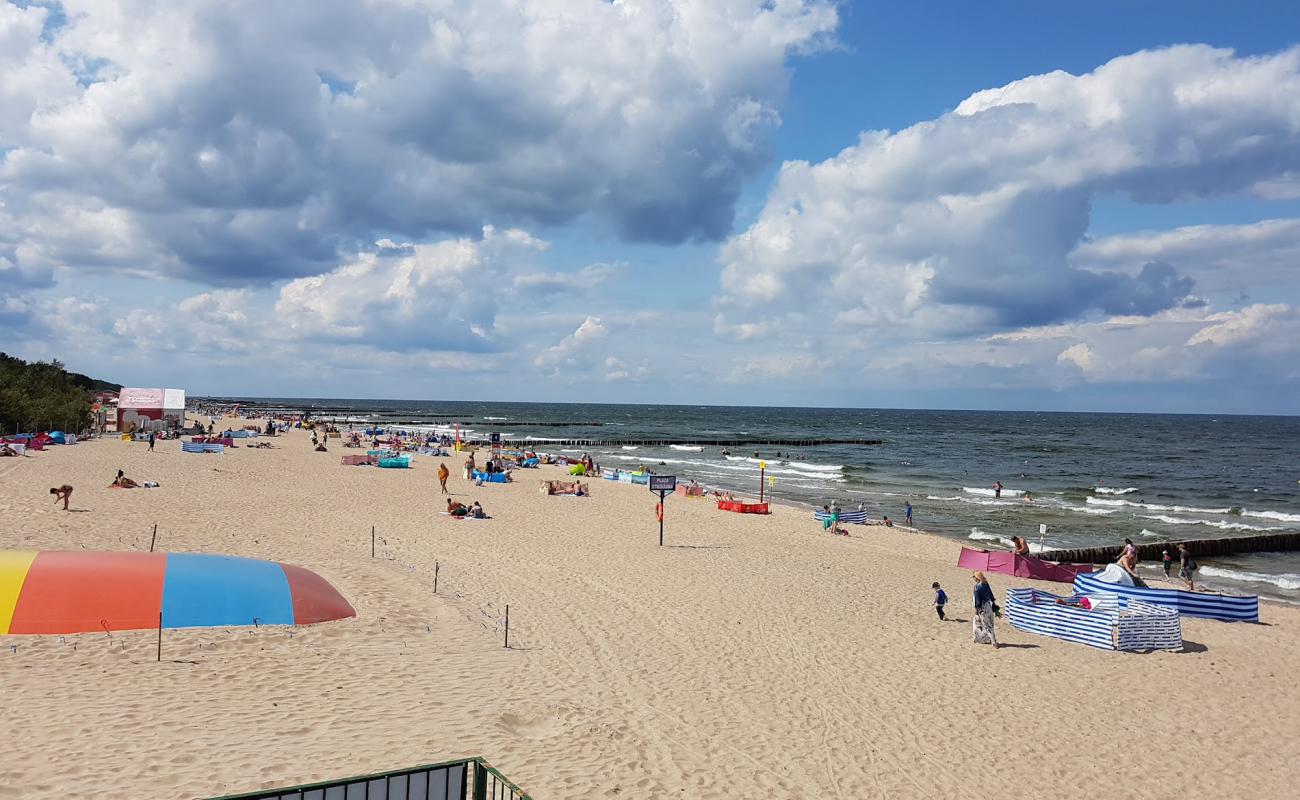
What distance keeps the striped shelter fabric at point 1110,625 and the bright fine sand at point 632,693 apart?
1.07 feet

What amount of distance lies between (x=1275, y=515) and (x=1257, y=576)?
17519mm

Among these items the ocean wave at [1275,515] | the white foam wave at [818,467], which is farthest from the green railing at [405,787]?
the white foam wave at [818,467]

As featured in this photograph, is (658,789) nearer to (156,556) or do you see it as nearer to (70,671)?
(70,671)

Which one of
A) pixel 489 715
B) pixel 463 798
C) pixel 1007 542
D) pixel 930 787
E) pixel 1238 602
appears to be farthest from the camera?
pixel 1007 542

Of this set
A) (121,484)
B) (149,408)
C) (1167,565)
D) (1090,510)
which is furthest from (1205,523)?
(149,408)

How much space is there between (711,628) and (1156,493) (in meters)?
45.1

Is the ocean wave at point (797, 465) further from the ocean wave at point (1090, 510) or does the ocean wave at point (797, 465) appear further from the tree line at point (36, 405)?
the tree line at point (36, 405)

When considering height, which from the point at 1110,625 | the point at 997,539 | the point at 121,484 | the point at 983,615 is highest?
the point at 121,484

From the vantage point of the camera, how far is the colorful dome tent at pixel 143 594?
10.5m

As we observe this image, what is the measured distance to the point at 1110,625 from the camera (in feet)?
44.9

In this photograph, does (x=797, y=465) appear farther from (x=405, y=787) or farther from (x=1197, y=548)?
(x=405, y=787)

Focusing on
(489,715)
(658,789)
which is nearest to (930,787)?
(658,789)

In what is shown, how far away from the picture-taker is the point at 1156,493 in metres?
47.1

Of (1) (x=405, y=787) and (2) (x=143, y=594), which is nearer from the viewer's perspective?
(1) (x=405, y=787)
